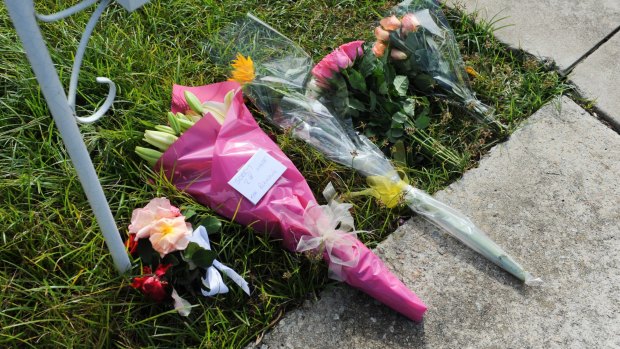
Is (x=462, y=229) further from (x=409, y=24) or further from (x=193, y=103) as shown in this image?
(x=193, y=103)

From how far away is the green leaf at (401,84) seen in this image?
8.21 feet

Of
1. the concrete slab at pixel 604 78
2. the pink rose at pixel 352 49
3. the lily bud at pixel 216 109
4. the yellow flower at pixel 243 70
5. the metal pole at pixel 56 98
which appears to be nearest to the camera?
the metal pole at pixel 56 98

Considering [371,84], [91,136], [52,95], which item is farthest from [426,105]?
[52,95]

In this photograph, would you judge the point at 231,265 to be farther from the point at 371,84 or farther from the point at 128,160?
the point at 371,84

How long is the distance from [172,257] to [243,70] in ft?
2.74

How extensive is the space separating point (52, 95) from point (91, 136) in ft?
3.21

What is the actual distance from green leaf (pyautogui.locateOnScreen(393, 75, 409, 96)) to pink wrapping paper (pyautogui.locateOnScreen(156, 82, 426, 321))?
63cm

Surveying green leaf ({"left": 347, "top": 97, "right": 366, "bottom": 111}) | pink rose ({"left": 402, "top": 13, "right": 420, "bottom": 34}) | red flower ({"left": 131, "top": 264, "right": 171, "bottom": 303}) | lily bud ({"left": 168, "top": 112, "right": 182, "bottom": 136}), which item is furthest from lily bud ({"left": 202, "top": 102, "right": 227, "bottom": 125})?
pink rose ({"left": 402, "top": 13, "right": 420, "bottom": 34})

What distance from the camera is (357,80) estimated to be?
2430mm

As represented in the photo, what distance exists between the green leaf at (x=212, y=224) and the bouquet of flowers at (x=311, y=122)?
535mm

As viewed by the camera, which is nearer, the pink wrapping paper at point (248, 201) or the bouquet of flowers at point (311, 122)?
the pink wrapping paper at point (248, 201)

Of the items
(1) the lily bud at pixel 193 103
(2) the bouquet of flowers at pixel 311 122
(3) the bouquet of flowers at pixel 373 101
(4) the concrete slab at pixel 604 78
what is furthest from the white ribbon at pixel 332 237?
(4) the concrete slab at pixel 604 78

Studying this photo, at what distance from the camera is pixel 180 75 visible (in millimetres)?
2510

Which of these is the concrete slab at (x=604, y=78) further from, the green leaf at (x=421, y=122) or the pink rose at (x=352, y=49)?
the pink rose at (x=352, y=49)
